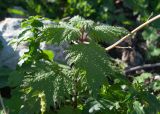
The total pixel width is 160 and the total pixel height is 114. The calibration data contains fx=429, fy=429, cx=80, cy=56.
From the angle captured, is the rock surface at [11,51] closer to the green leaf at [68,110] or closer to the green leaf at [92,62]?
the green leaf at [68,110]

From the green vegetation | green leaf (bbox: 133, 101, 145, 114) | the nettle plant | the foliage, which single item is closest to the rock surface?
the green vegetation

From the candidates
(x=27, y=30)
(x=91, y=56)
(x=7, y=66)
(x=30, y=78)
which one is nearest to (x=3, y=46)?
(x=7, y=66)

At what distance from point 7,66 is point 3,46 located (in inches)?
6.8

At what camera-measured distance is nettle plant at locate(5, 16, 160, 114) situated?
7.50 feet

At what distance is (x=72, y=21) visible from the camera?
8.21ft

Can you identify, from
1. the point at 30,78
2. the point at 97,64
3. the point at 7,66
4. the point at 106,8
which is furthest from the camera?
the point at 106,8

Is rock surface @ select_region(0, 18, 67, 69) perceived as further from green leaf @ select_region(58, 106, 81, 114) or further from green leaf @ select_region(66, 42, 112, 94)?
green leaf @ select_region(66, 42, 112, 94)

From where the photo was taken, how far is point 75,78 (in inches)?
96.5

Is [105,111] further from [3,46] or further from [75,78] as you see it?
[3,46]

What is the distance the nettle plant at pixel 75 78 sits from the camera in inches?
90.0

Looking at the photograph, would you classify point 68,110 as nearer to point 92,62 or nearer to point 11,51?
point 92,62

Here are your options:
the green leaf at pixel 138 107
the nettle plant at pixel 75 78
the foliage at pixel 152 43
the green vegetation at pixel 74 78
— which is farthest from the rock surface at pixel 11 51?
the green leaf at pixel 138 107

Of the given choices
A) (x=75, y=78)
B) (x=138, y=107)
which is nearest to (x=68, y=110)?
(x=75, y=78)

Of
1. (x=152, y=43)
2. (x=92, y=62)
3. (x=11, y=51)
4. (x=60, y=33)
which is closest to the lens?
(x=92, y=62)
